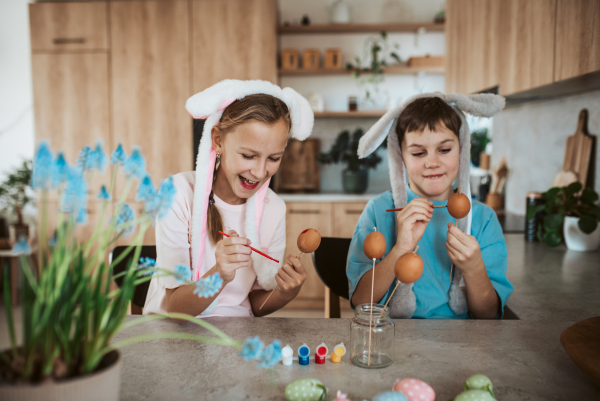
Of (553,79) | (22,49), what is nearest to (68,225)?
(553,79)

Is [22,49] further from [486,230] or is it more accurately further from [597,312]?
[597,312]

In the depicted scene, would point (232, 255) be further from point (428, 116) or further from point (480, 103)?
point (480, 103)

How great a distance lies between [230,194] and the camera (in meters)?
1.42

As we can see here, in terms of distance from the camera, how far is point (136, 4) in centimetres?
336

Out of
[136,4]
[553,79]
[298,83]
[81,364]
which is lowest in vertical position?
[81,364]

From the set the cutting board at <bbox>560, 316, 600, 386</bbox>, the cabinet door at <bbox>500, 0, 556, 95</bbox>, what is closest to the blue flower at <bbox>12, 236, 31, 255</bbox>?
the cutting board at <bbox>560, 316, 600, 386</bbox>

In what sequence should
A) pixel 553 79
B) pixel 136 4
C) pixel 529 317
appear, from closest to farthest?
pixel 529 317 < pixel 553 79 < pixel 136 4

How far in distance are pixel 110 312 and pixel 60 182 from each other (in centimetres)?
18

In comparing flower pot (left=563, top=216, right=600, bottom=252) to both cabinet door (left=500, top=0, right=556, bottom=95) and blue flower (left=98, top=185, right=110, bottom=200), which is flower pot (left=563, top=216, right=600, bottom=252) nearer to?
cabinet door (left=500, top=0, right=556, bottom=95)

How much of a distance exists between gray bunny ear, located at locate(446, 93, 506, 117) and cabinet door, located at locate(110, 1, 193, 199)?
8.25 ft

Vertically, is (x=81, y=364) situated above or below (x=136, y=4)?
below

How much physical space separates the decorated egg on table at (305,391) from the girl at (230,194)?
0.41 m

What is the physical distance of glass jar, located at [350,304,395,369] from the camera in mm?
834

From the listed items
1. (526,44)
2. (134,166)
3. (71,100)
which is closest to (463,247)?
(134,166)
